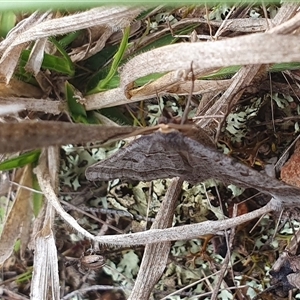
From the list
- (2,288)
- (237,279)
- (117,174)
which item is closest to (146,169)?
(117,174)

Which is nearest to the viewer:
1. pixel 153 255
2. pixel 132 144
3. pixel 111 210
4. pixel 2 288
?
pixel 132 144

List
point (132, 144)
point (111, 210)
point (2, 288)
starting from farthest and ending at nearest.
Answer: point (2, 288)
point (111, 210)
point (132, 144)

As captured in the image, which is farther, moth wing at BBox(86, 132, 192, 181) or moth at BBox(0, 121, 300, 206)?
moth wing at BBox(86, 132, 192, 181)

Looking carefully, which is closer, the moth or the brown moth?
the moth

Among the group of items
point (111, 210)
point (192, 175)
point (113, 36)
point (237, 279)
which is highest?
point (113, 36)

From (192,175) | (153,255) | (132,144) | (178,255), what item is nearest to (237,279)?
(178,255)

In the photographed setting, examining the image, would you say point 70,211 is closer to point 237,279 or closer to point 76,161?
point 76,161

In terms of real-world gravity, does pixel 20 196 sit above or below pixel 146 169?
below

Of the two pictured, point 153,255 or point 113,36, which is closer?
point 153,255
